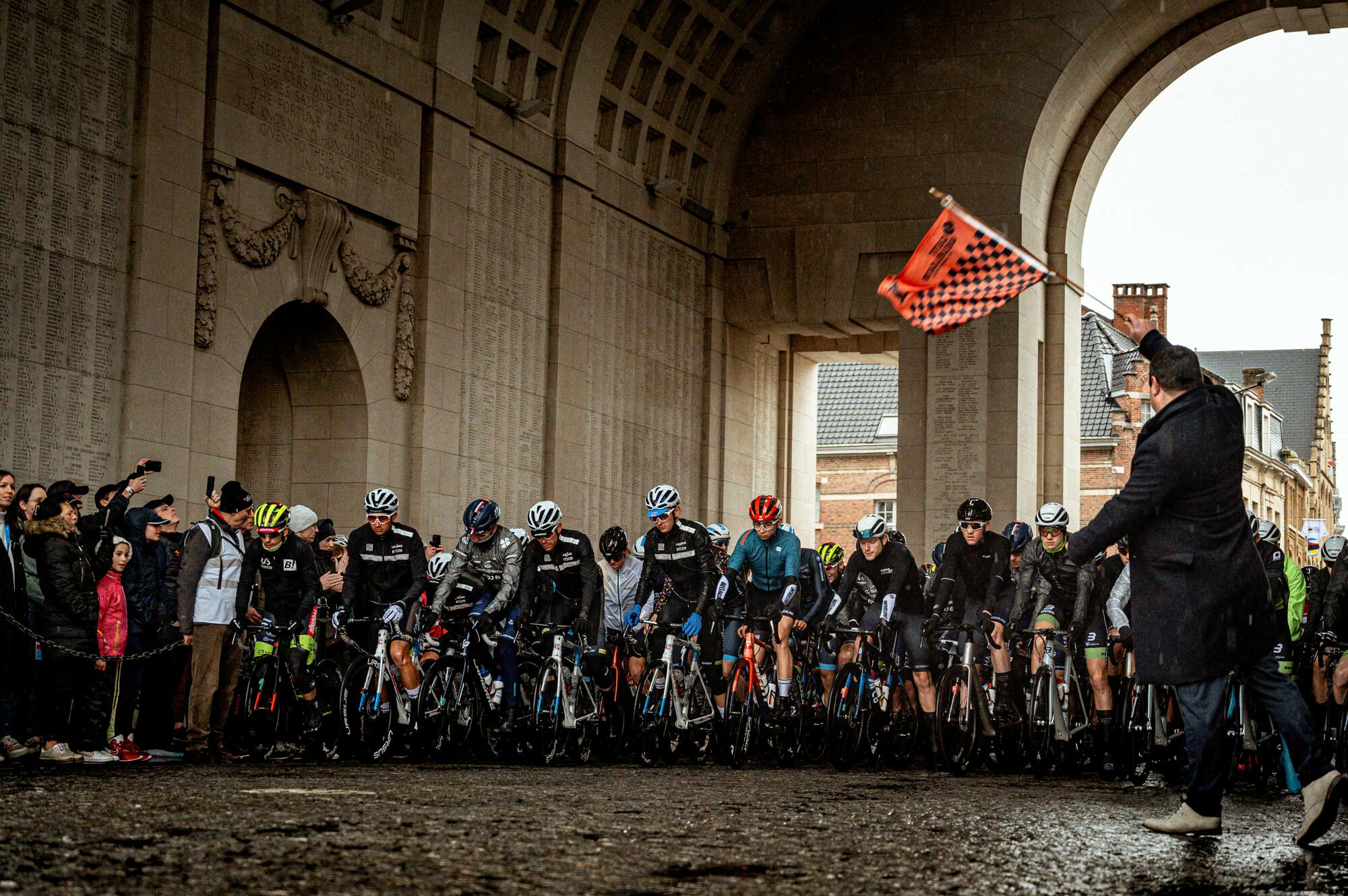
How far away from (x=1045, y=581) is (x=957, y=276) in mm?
2696

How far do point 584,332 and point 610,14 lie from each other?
467 centimetres

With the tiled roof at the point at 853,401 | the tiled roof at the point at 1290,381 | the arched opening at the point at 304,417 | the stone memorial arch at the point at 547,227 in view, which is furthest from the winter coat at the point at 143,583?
the tiled roof at the point at 1290,381

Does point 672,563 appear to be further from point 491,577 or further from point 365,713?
point 365,713

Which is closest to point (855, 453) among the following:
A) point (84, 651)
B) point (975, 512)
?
point (975, 512)

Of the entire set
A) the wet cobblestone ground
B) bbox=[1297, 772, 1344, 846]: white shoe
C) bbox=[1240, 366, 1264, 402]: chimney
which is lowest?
the wet cobblestone ground

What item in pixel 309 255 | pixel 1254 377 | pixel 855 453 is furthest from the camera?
pixel 1254 377

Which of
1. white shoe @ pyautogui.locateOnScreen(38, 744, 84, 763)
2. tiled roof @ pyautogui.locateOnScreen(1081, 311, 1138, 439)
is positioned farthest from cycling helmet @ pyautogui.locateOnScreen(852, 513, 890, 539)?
tiled roof @ pyautogui.locateOnScreen(1081, 311, 1138, 439)

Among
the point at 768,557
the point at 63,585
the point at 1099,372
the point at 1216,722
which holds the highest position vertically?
the point at 1099,372

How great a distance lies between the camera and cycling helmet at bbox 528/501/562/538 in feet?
45.0

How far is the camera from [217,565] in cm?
1309

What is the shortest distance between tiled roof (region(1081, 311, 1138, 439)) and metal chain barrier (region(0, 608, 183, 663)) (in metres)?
48.3

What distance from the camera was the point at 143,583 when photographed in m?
13.0

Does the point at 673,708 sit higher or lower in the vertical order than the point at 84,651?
lower

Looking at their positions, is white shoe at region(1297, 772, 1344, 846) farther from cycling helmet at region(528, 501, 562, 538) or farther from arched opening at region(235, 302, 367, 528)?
arched opening at region(235, 302, 367, 528)
